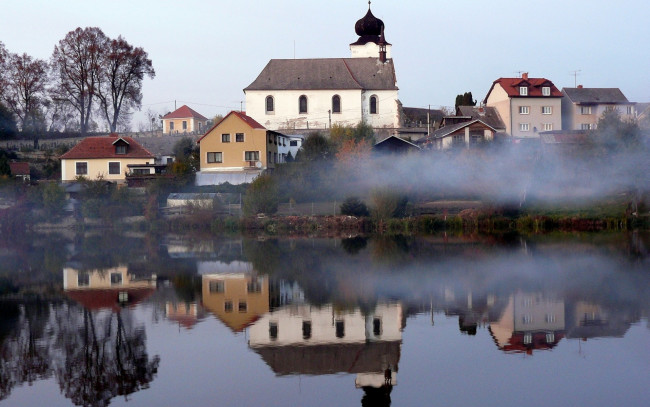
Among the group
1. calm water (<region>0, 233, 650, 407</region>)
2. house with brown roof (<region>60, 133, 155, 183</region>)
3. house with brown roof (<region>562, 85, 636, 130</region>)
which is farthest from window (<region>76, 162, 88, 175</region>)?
house with brown roof (<region>562, 85, 636, 130</region>)

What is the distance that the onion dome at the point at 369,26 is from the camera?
6931cm

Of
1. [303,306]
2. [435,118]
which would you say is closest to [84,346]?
[303,306]

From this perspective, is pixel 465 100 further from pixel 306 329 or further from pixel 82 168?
pixel 306 329

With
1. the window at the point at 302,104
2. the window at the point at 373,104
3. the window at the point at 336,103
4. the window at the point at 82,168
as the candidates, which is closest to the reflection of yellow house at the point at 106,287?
the window at the point at 82,168

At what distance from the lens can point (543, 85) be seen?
57.7 meters

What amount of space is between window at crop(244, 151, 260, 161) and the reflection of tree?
34377mm

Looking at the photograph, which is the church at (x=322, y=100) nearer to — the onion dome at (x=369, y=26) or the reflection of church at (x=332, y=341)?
the onion dome at (x=369, y=26)

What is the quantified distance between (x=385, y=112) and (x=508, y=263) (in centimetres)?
4013

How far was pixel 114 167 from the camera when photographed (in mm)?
52188

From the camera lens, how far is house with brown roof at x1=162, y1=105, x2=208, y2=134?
78062 millimetres

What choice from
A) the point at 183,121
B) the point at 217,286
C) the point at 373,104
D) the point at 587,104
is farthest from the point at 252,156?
the point at 183,121

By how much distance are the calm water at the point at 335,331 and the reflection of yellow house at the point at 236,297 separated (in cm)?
6

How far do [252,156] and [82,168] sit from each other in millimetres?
12849

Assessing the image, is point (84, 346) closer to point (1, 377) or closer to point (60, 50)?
point (1, 377)
